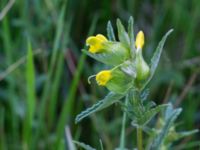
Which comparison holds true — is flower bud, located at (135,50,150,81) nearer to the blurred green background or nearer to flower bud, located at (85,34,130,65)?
flower bud, located at (85,34,130,65)

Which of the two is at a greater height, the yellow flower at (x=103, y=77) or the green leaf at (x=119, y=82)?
the yellow flower at (x=103, y=77)

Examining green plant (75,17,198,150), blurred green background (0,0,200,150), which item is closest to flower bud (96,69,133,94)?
green plant (75,17,198,150)

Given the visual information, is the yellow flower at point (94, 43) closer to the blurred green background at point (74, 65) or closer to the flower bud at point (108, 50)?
the flower bud at point (108, 50)

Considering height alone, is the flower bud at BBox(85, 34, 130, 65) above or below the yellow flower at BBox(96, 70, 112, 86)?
above

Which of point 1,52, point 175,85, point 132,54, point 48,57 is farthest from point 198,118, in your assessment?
point 132,54

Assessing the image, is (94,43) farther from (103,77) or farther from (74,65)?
(74,65)

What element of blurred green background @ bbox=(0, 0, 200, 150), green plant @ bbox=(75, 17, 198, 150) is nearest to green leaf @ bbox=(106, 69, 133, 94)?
green plant @ bbox=(75, 17, 198, 150)

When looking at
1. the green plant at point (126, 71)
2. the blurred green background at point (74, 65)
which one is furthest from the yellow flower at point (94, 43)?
the blurred green background at point (74, 65)

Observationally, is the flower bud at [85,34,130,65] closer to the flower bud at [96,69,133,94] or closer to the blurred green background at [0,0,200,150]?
the flower bud at [96,69,133,94]

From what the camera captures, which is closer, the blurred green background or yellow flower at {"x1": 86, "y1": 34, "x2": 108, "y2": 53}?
yellow flower at {"x1": 86, "y1": 34, "x2": 108, "y2": 53}
